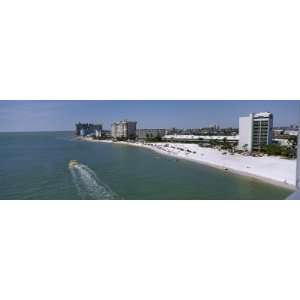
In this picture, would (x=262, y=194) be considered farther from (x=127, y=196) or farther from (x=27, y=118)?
(x=27, y=118)

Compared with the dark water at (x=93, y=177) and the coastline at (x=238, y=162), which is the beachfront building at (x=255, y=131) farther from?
the dark water at (x=93, y=177)

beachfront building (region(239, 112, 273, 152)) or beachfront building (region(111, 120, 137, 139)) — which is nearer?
beachfront building (region(239, 112, 273, 152))

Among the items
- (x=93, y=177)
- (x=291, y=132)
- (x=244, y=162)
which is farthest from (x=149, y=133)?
(x=291, y=132)

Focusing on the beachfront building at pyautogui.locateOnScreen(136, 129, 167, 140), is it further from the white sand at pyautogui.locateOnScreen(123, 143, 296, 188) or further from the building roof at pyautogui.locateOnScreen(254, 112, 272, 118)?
the building roof at pyautogui.locateOnScreen(254, 112, 272, 118)

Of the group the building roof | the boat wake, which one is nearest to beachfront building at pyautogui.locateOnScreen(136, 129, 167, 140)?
the boat wake

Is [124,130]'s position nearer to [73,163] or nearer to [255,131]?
[73,163]
